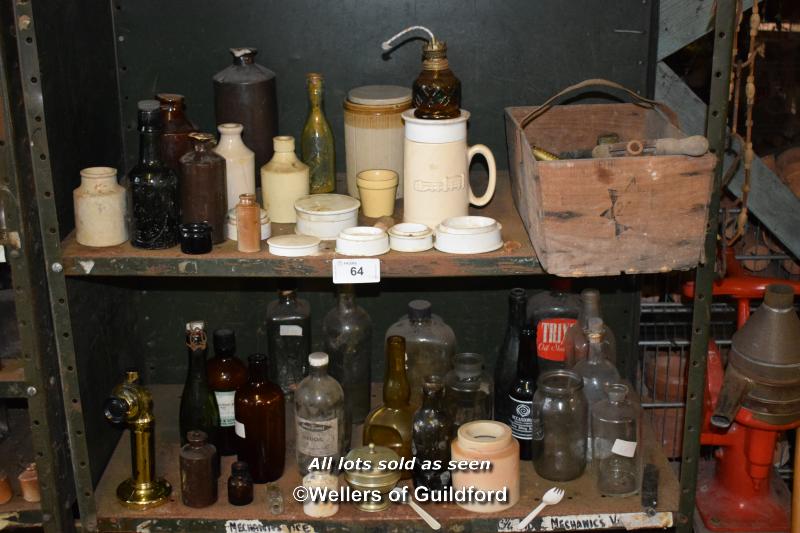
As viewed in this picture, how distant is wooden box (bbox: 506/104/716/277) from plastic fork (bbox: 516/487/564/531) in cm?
51

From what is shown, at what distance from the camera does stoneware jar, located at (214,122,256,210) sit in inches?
74.7

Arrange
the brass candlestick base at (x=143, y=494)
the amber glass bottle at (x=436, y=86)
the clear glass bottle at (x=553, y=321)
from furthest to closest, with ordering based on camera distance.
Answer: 1. the clear glass bottle at (x=553, y=321)
2. the brass candlestick base at (x=143, y=494)
3. the amber glass bottle at (x=436, y=86)

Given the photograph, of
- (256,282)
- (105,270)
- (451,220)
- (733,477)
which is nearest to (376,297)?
(256,282)

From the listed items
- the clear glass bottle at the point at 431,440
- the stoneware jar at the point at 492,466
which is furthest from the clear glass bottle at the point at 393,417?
A: the stoneware jar at the point at 492,466

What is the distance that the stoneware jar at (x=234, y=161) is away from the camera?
190 cm

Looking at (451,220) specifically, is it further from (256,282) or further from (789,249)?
(789,249)

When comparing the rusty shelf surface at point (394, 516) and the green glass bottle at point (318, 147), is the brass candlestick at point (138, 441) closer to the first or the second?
the rusty shelf surface at point (394, 516)

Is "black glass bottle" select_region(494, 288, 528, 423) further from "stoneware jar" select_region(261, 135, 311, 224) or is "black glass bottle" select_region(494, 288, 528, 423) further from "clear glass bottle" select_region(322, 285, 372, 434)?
"stoneware jar" select_region(261, 135, 311, 224)

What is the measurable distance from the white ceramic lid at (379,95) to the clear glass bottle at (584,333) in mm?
566

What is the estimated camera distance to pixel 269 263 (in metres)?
1.75

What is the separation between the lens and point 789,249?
7.54 ft

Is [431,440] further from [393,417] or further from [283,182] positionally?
[283,182]

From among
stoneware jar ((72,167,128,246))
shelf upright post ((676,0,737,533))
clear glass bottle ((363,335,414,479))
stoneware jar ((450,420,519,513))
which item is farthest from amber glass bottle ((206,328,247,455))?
shelf upright post ((676,0,737,533))

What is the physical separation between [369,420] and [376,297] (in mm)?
339
